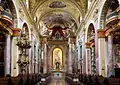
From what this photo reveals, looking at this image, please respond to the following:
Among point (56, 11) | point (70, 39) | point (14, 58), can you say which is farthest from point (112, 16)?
point (70, 39)

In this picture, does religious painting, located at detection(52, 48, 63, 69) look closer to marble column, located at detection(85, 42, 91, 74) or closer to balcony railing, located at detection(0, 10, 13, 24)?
marble column, located at detection(85, 42, 91, 74)

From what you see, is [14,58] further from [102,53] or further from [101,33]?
[101,33]

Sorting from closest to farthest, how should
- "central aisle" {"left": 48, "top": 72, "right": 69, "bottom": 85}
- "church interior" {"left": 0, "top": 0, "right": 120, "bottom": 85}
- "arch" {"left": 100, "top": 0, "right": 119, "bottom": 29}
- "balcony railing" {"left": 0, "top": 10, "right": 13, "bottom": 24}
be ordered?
"balcony railing" {"left": 0, "top": 10, "right": 13, "bottom": 24} < "church interior" {"left": 0, "top": 0, "right": 120, "bottom": 85} < "arch" {"left": 100, "top": 0, "right": 119, "bottom": 29} < "central aisle" {"left": 48, "top": 72, "right": 69, "bottom": 85}

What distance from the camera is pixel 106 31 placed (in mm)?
18734

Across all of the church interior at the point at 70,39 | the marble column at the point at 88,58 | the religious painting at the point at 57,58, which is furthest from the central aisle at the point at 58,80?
the marble column at the point at 88,58

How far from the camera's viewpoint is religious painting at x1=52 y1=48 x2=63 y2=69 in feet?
155

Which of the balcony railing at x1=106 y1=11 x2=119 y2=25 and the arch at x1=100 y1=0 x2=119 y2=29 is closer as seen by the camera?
the balcony railing at x1=106 y1=11 x2=119 y2=25

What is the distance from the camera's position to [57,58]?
157 feet

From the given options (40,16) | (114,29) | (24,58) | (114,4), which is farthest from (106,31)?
(40,16)

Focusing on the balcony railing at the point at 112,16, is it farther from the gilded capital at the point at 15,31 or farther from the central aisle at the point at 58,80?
the central aisle at the point at 58,80

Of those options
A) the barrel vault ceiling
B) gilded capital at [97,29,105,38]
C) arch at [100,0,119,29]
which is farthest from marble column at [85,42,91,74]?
arch at [100,0,119,29]

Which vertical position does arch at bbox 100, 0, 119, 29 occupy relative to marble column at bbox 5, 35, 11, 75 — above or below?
above

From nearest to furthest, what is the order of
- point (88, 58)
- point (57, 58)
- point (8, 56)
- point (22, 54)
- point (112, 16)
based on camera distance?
point (112, 16)
point (22, 54)
point (8, 56)
point (88, 58)
point (57, 58)

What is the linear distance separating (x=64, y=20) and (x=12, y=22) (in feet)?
74.6
